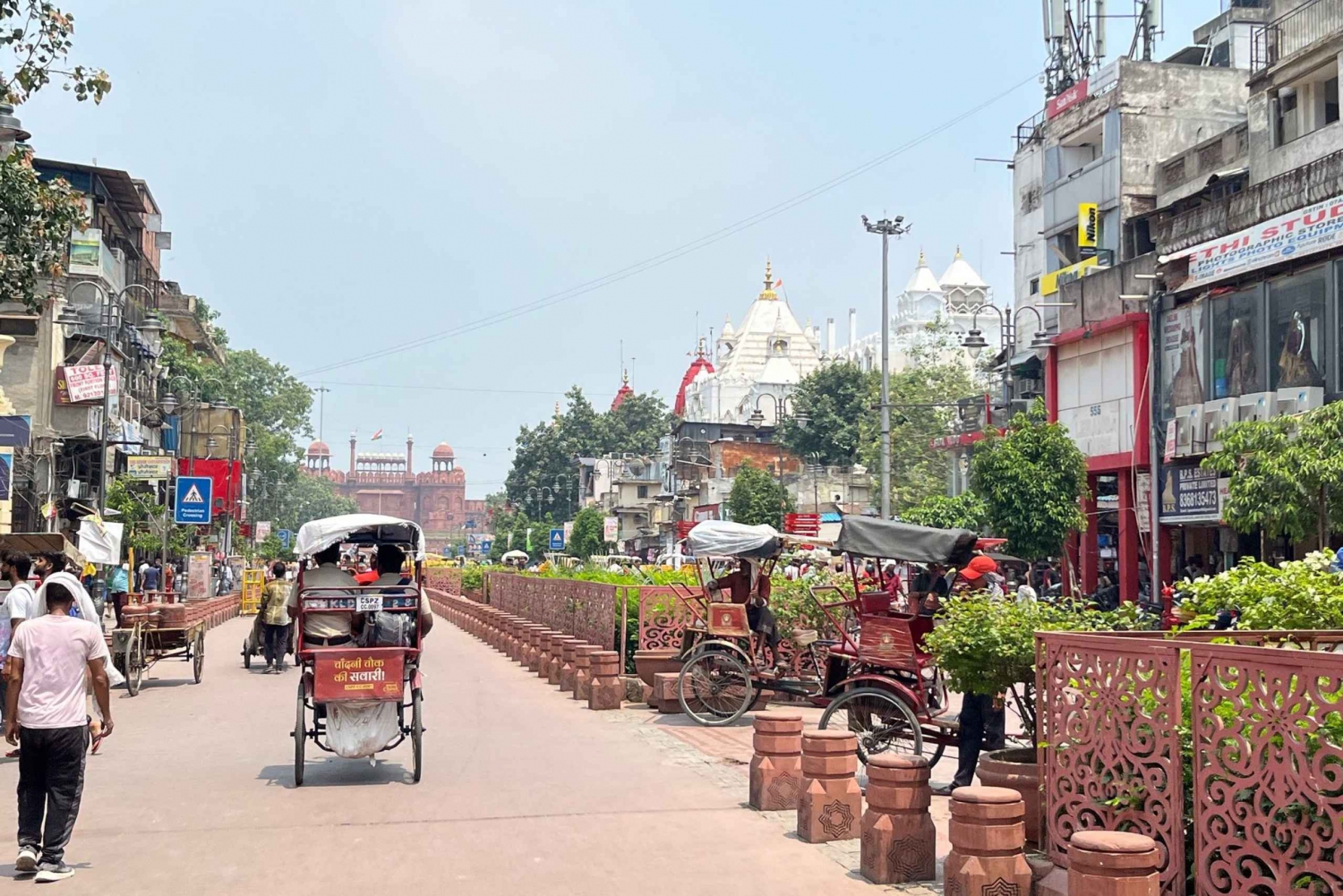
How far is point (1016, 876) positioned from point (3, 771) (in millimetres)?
8972

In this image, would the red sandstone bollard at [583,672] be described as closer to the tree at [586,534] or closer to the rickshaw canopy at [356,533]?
the rickshaw canopy at [356,533]

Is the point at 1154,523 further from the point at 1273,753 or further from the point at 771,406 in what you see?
the point at 771,406

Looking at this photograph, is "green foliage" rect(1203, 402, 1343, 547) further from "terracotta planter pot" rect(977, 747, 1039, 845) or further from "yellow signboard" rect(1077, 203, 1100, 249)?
"terracotta planter pot" rect(977, 747, 1039, 845)

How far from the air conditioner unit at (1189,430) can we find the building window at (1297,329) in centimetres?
251

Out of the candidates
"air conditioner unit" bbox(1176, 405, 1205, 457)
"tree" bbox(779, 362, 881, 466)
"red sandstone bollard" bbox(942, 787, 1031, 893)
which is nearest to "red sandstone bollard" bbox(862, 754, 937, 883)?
"red sandstone bollard" bbox(942, 787, 1031, 893)

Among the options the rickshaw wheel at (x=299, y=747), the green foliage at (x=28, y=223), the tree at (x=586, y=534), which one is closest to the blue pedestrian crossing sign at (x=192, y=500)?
the green foliage at (x=28, y=223)

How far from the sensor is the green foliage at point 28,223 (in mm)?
13500

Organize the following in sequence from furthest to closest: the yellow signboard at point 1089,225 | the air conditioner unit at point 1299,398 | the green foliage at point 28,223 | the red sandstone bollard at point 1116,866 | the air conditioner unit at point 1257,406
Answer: the yellow signboard at point 1089,225 → the air conditioner unit at point 1257,406 → the air conditioner unit at point 1299,398 → the green foliage at point 28,223 → the red sandstone bollard at point 1116,866

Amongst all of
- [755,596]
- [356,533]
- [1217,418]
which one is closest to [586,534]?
[1217,418]

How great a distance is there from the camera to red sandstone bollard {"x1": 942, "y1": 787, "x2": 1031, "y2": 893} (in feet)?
22.0

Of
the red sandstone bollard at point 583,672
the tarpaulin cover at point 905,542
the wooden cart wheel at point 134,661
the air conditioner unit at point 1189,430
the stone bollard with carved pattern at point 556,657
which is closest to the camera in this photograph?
the tarpaulin cover at point 905,542

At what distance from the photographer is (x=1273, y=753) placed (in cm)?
538

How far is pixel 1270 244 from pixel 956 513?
39.0ft

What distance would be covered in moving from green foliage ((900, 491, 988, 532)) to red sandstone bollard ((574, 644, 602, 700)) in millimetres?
18997
